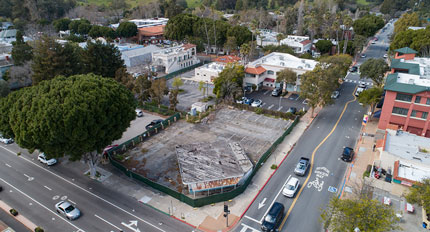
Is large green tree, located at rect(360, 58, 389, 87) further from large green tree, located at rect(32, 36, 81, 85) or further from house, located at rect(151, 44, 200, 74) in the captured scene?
large green tree, located at rect(32, 36, 81, 85)

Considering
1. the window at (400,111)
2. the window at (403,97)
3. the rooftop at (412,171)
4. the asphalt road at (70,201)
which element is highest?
the window at (403,97)

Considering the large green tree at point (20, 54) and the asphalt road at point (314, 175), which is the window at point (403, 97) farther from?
the large green tree at point (20, 54)

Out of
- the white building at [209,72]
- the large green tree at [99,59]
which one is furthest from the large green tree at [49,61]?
the white building at [209,72]

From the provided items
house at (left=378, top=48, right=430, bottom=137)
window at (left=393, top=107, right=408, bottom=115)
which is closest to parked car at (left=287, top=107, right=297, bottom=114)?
house at (left=378, top=48, right=430, bottom=137)

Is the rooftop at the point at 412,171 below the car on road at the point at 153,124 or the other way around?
the other way around

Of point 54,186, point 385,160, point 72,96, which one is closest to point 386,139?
point 385,160

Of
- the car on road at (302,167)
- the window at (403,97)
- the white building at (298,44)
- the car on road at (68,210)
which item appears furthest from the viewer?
the white building at (298,44)

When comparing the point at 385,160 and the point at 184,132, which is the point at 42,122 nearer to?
the point at 184,132
